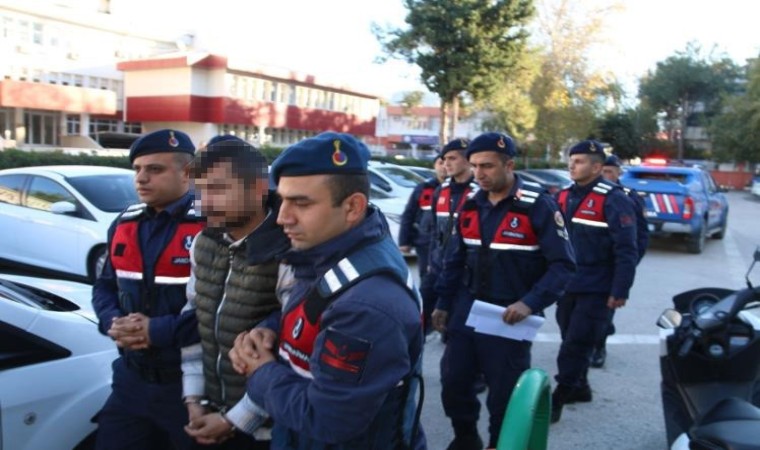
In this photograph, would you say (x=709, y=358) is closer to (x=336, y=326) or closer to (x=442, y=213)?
(x=336, y=326)

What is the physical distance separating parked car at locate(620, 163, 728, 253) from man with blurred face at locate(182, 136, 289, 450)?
445 inches

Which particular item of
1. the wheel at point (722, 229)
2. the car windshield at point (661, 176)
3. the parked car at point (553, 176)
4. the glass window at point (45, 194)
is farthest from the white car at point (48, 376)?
the parked car at point (553, 176)

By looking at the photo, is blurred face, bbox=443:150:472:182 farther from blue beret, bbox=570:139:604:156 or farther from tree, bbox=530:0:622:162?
tree, bbox=530:0:622:162

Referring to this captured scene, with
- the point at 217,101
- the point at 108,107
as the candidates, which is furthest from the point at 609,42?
the point at 108,107

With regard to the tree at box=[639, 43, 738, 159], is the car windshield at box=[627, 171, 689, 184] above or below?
below

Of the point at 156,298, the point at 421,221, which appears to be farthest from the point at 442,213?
the point at 156,298

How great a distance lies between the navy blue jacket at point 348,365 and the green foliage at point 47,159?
1577 cm

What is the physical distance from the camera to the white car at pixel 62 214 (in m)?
7.61

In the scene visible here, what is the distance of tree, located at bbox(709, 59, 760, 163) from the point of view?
41.8 metres

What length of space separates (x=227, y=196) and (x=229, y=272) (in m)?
0.26

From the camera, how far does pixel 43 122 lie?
120 feet

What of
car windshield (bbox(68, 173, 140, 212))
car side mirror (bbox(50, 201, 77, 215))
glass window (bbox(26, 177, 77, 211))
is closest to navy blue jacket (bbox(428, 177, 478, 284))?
car windshield (bbox(68, 173, 140, 212))

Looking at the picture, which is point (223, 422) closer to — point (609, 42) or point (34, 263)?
point (34, 263)

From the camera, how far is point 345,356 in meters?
1.54
